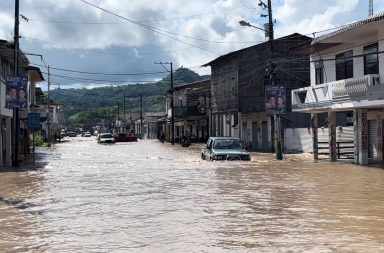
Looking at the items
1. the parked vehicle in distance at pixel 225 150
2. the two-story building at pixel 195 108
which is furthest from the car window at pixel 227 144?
the two-story building at pixel 195 108

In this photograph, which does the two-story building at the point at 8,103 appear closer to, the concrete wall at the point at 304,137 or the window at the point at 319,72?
the window at the point at 319,72

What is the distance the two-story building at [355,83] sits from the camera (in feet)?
82.9

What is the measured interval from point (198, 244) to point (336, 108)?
68.5ft

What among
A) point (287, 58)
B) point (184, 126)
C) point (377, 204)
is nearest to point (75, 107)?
point (184, 126)

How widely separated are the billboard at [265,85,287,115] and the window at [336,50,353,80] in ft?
12.3

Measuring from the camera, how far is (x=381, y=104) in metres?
24.8

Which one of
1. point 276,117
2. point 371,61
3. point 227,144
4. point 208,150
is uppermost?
point 371,61

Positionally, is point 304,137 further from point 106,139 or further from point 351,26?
point 106,139

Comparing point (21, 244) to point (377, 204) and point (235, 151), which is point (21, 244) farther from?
point (235, 151)

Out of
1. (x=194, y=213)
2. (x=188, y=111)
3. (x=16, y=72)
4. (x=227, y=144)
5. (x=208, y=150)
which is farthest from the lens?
(x=188, y=111)

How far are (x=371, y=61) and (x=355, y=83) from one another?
Result: 207cm

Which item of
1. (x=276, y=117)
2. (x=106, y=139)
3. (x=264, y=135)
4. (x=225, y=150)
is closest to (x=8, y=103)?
(x=225, y=150)

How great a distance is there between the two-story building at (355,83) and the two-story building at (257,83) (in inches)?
479

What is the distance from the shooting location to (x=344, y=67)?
30.0m
